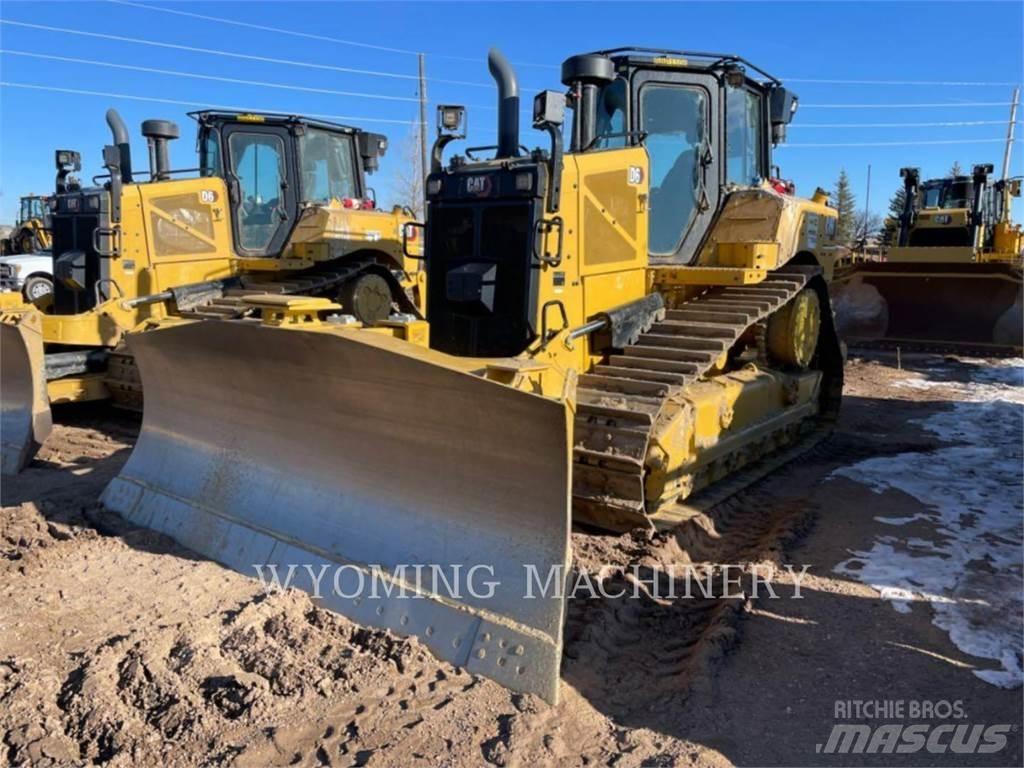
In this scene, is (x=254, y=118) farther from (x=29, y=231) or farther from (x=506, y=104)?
(x=29, y=231)

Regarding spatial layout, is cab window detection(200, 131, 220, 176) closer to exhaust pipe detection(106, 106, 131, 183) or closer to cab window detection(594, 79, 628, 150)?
exhaust pipe detection(106, 106, 131, 183)

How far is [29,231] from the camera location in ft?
74.3

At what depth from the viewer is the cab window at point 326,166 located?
31.1ft

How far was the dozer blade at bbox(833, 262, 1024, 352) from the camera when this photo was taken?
13.0 m

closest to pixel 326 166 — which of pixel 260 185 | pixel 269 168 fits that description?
pixel 269 168

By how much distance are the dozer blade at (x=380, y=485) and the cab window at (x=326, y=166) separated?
5245 mm

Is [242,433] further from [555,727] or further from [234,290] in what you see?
[234,290]

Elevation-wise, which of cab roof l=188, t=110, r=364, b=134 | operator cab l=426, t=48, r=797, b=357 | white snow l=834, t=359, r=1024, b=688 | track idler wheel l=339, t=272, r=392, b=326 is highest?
cab roof l=188, t=110, r=364, b=134

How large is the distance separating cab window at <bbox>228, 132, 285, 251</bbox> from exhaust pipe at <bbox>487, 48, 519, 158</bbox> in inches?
184

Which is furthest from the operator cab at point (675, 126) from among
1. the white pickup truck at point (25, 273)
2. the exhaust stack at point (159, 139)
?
the white pickup truck at point (25, 273)

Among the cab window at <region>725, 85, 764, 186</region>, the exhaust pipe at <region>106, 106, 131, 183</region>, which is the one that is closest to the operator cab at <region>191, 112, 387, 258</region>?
the exhaust pipe at <region>106, 106, 131, 183</region>

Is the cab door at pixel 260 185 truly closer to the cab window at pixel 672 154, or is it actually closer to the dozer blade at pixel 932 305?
the cab window at pixel 672 154

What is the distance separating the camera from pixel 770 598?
13.5 ft

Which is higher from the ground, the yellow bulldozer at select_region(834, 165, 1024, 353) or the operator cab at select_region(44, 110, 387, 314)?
the operator cab at select_region(44, 110, 387, 314)
